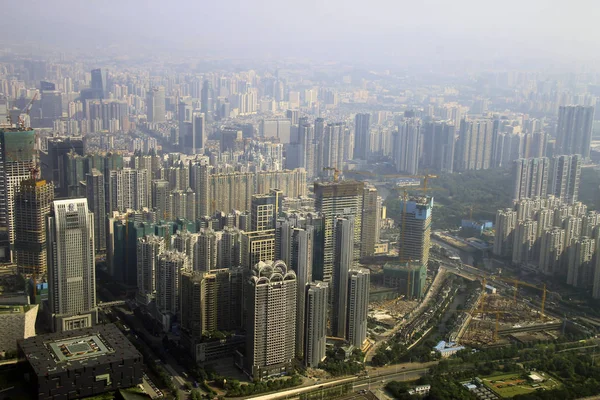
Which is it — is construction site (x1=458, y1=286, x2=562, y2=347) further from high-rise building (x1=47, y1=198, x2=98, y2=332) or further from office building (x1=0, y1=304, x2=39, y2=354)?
office building (x1=0, y1=304, x2=39, y2=354)

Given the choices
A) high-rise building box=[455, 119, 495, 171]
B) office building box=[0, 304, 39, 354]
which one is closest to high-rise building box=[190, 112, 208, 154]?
high-rise building box=[455, 119, 495, 171]

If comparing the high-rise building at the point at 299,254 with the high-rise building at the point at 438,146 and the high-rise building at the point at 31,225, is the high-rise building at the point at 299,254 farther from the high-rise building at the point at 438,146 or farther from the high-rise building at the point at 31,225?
the high-rise building at the point at 438,146

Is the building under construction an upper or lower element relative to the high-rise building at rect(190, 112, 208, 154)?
lower

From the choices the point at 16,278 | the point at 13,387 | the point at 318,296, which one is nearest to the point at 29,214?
the point at 16,278

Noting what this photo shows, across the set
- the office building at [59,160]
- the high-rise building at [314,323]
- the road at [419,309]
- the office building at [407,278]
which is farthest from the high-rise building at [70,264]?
the office building at [407,278]

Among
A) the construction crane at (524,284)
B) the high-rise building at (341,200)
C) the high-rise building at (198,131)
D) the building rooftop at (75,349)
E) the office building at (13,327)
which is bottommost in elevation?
the construction crane at (524,284)

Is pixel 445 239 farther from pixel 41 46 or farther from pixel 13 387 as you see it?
pixel 13 387

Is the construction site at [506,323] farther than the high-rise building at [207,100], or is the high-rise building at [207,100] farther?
the high-rise building at [207,100]
